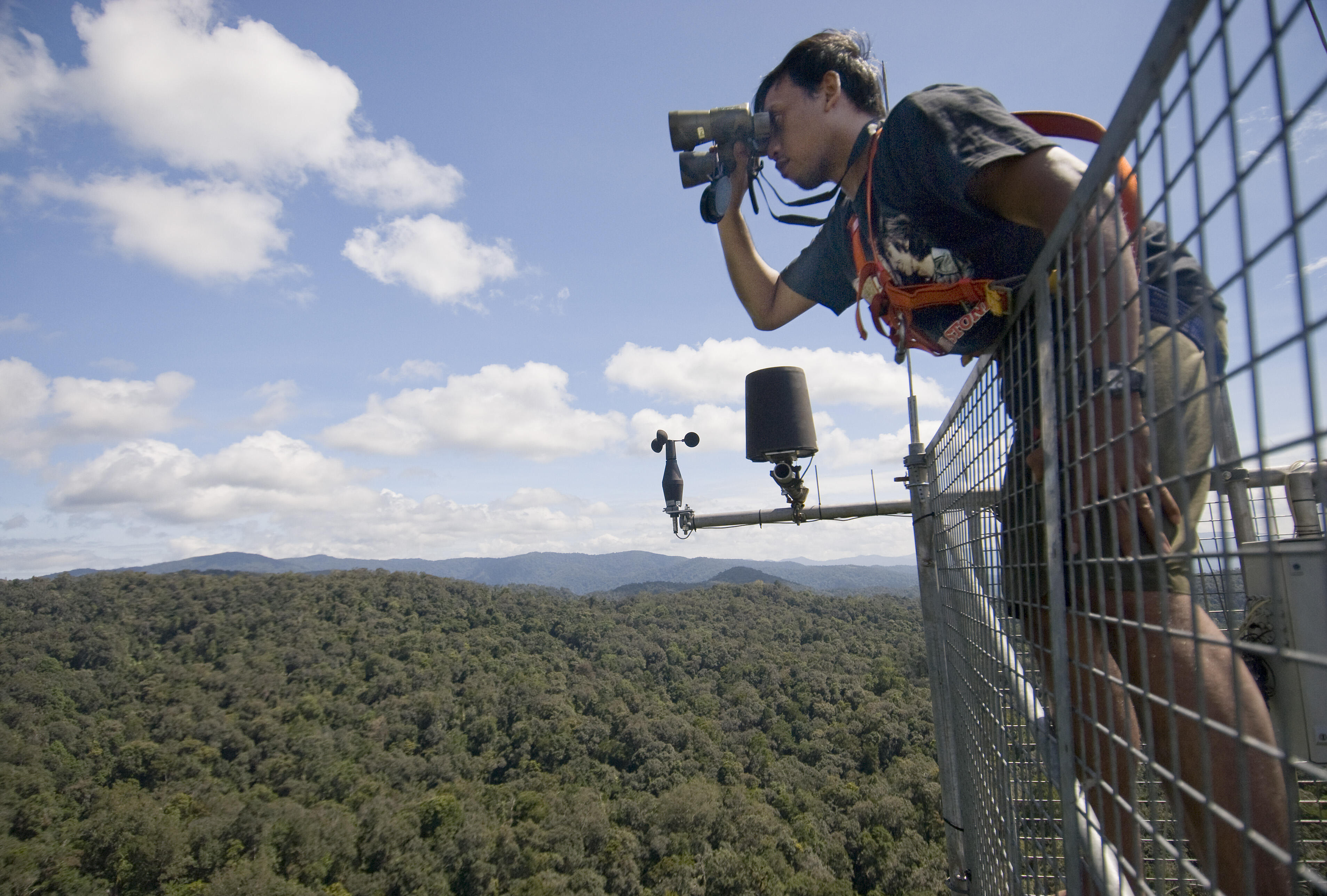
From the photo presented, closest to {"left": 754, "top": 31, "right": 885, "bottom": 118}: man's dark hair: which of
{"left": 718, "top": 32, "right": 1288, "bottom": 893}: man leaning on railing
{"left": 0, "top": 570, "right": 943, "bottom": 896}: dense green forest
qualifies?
{"left": 718, "top": 32, "right": 1288, "bottom": 893}: man leaning on railing

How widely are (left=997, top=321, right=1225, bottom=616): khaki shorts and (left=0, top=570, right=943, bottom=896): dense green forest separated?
43.4 m

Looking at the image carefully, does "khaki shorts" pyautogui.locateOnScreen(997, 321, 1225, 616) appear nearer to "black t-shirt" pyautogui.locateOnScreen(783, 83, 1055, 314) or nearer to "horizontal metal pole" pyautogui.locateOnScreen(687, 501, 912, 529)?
"black t-shirt" pyautogui.locateOnScreen(783, 83, 1055, 314)

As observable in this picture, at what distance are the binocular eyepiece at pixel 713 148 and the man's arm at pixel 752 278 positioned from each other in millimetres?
64

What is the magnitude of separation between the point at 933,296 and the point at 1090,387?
1.48ft

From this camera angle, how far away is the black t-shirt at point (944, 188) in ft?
3.18

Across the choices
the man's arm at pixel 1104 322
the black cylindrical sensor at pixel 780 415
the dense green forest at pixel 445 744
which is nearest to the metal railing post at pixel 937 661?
the black cylindrical sensor at pixel 780 415

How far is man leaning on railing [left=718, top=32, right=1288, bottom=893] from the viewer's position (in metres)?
0.70

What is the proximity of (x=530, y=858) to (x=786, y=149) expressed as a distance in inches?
1936

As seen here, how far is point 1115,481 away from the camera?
0.77 meters

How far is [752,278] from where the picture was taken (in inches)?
81.2

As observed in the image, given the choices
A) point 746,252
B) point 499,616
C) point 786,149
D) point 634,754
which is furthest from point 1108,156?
point 499,616

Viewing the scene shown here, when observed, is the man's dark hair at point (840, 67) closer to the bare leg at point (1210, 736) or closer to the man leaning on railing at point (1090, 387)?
the man leaning on railing at point (1090, 387)

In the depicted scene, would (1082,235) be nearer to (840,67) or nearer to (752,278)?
(840,67)

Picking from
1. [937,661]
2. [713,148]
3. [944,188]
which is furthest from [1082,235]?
[937,661]
